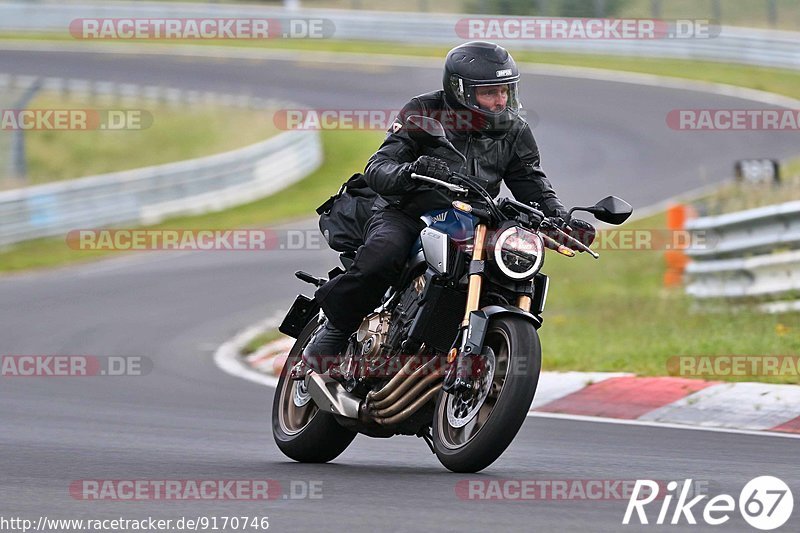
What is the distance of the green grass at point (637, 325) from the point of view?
1094 centimetres

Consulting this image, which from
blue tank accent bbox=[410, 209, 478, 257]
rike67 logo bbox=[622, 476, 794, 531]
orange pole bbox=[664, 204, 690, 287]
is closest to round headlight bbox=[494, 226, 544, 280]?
blue tank accent bbox=[410, 209, 478, 257]

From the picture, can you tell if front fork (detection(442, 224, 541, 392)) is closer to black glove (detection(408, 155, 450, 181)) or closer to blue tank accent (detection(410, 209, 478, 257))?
blue tank accent (detection(410, 209, 478, 257))

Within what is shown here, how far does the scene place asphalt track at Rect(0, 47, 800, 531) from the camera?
5.30 metres

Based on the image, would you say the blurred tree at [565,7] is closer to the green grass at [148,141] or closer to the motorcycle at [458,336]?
the green grass at [148,141]

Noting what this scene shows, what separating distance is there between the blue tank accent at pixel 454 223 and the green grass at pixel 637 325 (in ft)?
12.4

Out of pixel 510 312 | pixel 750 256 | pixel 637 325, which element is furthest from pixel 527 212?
pixel 750 256

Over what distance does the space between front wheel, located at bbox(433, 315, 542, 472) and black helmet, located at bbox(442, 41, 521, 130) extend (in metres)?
1.06

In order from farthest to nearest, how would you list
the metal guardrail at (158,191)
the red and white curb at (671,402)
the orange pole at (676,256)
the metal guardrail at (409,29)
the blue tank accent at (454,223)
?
the metal guardrail at (409,29) → the metal guardrail at (158,191) → the orange pole at (676,256) → the red and white curb at (671,402) → the blue tank accent at (454,223)

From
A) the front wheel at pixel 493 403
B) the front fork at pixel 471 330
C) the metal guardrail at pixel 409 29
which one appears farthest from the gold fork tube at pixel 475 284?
the metal guardrail at pixel 409 29

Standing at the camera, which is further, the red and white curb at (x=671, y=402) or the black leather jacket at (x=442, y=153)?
the red and white curb at (x=671, y=402)

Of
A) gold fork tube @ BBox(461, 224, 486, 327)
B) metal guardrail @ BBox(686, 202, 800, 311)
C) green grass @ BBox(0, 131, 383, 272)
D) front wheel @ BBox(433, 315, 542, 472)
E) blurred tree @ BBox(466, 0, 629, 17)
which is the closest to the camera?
front wheel @ BBox(433, 315, 542, 472)

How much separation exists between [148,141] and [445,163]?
82.2ft

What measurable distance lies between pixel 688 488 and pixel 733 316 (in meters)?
7.10

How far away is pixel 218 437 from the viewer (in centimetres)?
836
